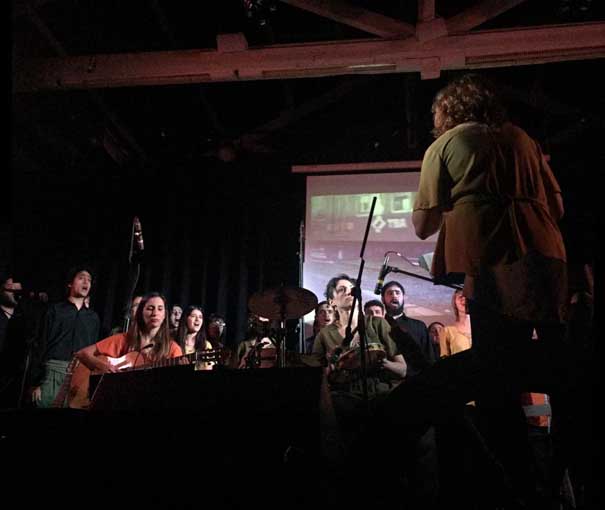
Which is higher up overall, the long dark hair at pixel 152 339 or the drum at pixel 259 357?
the long dark hair at pixel 152 339

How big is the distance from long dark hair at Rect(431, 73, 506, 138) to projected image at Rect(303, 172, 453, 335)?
4924 mm

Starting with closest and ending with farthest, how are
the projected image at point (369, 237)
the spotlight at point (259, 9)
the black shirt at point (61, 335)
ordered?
the spotlight at point (259, 9) → the black shirt at point (61, 335) → the projected image at point (369, 237)

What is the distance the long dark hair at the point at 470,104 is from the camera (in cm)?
210

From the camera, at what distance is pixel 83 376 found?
16.2 ft

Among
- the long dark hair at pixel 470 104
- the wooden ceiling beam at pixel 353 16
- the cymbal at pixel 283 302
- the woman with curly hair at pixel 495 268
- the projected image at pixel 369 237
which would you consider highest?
the wooden ceiling beam at pixel 353 16

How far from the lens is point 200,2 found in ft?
19.6

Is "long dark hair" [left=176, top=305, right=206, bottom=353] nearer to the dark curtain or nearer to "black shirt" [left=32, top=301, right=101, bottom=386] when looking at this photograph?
"black shirt" [left=32, top=301, right=101, bottom=386]

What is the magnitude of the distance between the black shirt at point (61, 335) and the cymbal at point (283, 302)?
212cm

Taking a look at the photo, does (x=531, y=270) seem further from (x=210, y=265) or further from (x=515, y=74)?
(x=210, y=265)

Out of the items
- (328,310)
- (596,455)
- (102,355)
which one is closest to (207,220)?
(328,310)

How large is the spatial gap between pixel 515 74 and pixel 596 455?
7150 millimetres

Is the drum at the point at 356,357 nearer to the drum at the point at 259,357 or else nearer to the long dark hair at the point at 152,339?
the drum at the point at 259,357

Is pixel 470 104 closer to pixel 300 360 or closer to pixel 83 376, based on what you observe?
pixel 300 360

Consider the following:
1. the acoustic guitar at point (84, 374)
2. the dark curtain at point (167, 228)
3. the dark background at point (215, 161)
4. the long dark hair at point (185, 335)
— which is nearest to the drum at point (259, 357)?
the acoustic guitar at point (84, 374)
